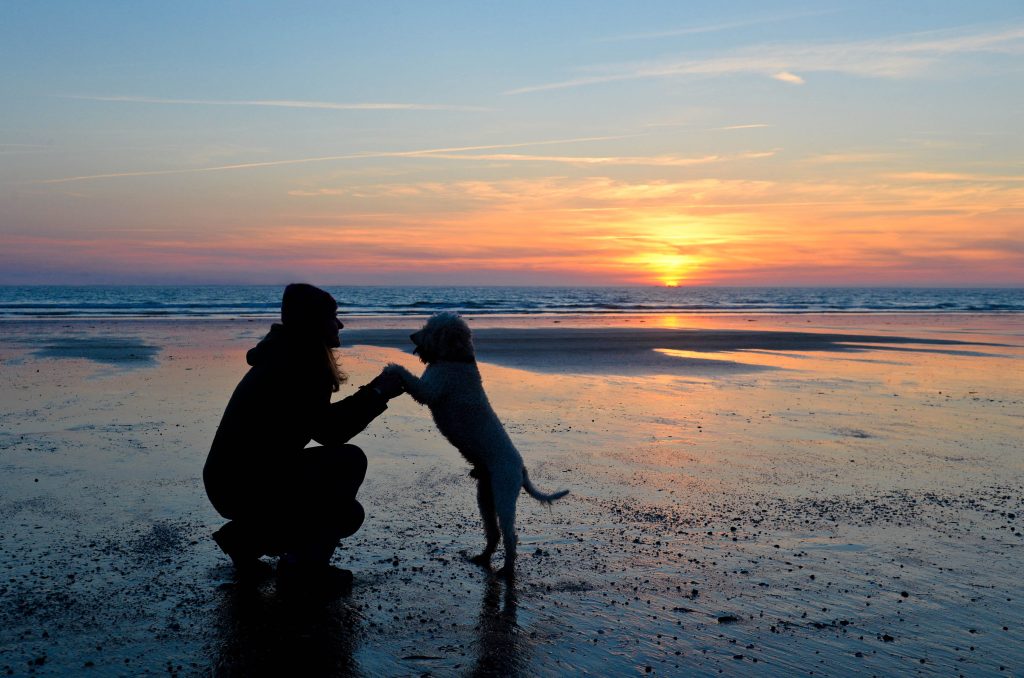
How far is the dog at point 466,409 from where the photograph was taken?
4566 millimetres

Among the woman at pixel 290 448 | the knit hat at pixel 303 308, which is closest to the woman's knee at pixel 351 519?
the woman at pixel 290 448

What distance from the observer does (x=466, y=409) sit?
4648mm

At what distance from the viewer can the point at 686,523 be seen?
5430 millimetres

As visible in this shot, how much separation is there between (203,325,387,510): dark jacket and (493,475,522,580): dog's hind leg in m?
0.85

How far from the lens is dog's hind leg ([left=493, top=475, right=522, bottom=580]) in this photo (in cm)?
451

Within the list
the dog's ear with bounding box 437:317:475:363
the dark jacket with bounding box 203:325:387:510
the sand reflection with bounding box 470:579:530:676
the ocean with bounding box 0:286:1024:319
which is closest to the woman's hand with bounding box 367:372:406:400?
the dark jacket with bounding box 203:325:387:510

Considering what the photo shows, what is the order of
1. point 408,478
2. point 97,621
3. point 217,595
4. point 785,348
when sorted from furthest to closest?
1. point 785,348
2. point 408,478
3. point 217,595
4. point 97,621

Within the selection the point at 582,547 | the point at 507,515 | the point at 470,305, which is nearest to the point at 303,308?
the point at 507,515

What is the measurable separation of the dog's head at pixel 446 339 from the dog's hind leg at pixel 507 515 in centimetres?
73

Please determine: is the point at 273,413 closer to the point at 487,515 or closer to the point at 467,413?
the point at 467,413

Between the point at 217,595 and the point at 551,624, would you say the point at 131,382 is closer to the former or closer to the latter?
the point at 217,595

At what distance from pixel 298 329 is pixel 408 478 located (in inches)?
98.8

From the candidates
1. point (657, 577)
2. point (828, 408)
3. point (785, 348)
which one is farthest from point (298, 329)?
point (785, 348)

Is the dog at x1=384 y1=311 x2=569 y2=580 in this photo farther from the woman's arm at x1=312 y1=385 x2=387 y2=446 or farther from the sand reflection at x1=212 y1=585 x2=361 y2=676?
the sand reflection at x1=212 y1=585 x2=361 y2=676
